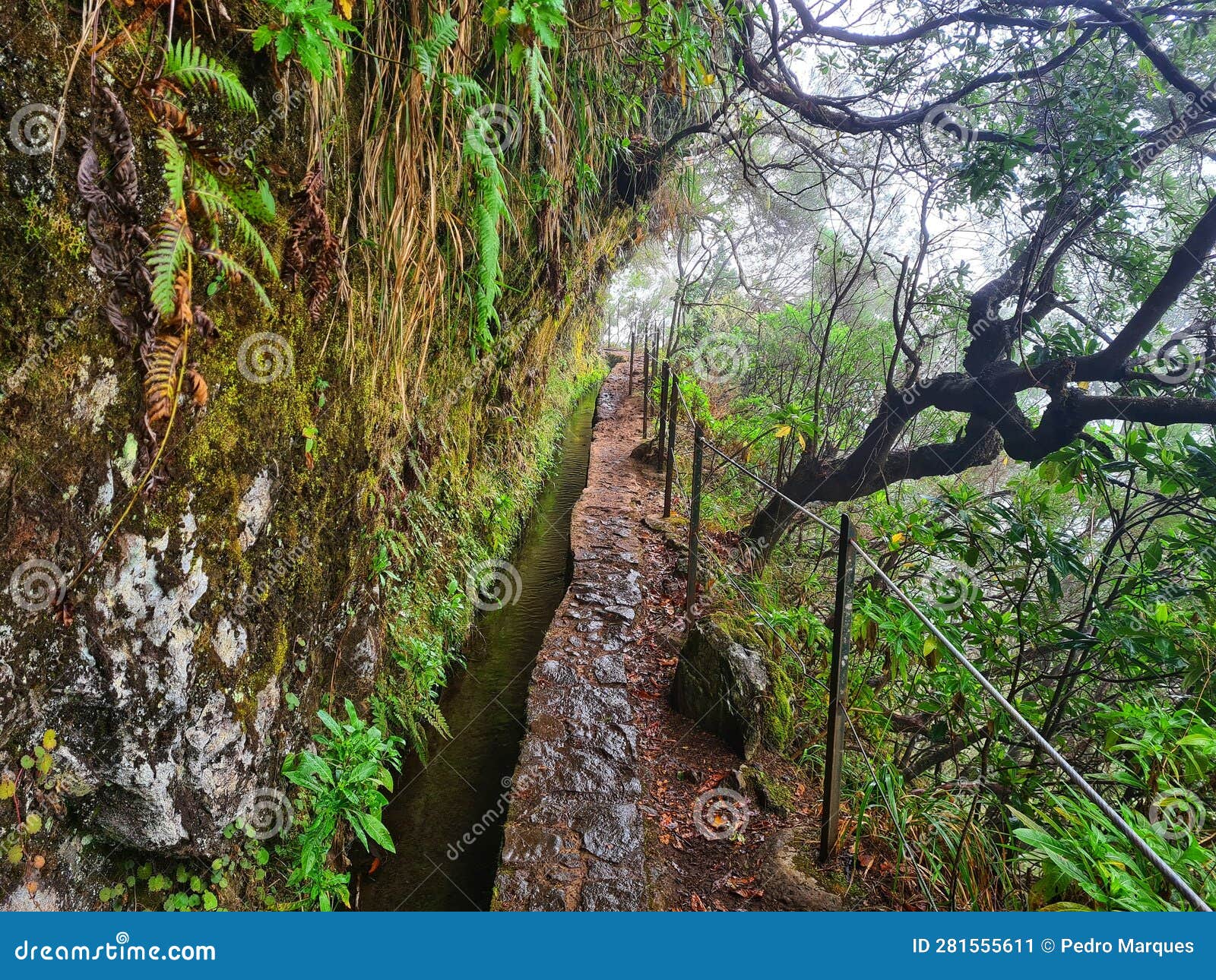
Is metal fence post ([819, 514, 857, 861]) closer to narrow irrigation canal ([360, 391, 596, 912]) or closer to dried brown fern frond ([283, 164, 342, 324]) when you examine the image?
narrow irrigation canal ([360, 391, 596, 912])

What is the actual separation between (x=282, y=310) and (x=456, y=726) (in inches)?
100

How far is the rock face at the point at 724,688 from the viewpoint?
323 cm

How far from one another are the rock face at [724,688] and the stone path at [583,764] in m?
0.37

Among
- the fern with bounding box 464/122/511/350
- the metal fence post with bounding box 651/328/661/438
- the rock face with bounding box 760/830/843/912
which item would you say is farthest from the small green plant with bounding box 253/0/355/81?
the metal fence post with bounding box 651/328/661/438

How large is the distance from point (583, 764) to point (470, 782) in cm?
68

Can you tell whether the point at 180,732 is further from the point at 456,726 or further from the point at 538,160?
the point at 538,160

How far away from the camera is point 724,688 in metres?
3.33

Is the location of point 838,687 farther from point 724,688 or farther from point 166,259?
point 166,259

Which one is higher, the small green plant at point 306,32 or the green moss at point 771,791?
the small green plant at point 306,32

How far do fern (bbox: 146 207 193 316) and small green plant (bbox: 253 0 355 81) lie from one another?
19.6 inches

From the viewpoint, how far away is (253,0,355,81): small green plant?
1.67 m

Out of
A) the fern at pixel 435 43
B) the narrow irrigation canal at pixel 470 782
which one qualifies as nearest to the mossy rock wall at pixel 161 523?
the fern at pixel 435 43

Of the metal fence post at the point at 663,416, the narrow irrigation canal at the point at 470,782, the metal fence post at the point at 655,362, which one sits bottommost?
the narrow irrigation canal at the point at 470,782

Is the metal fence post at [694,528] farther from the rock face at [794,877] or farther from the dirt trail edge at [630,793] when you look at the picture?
the rock face at [794,877]
